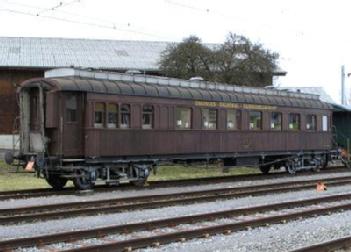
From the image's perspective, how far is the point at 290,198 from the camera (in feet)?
55.8

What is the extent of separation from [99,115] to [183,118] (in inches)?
153

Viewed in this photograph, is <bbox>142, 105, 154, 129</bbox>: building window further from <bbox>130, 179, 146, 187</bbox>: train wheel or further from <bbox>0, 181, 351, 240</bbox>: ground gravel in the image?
<bbox>0, 181, 351, 240</bbox>: ground gravel

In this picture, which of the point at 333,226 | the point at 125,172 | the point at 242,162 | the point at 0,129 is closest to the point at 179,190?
the point at 125,172

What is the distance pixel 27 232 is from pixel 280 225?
4.91 meters

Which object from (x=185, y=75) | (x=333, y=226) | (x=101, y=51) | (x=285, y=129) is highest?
(x=101, y=51)

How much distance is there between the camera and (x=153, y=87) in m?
20.4

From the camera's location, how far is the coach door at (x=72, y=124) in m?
17.8

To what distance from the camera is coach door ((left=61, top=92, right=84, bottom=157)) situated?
17.8 meters

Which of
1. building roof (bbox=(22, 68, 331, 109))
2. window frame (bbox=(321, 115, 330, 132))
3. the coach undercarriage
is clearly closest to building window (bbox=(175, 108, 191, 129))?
building roof (bbox=(22, 68, 331, 109))

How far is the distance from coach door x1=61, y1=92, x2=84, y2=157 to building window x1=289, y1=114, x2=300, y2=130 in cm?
1175

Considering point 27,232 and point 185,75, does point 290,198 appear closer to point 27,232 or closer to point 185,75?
point 27,232

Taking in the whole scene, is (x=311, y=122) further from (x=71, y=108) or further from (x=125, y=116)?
(x=71, y=108)

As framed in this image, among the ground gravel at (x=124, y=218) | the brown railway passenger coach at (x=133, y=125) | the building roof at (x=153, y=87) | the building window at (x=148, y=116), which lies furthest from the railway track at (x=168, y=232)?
the building roof at (x=153, y=87)

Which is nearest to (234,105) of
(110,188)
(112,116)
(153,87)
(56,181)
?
(153,87)
